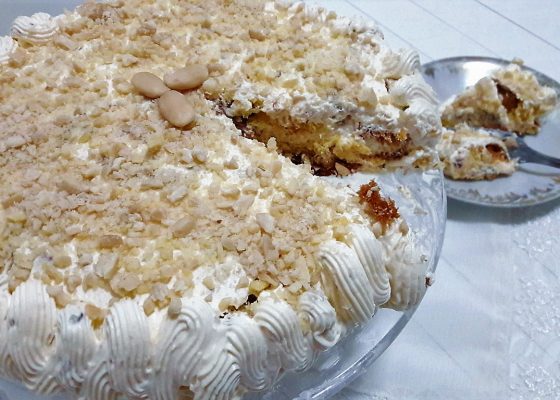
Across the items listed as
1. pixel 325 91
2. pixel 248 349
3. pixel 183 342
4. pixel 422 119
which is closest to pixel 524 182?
pixel 422 119

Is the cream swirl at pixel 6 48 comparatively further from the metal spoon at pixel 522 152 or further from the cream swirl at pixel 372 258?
the metal spoon at pixel 522 152

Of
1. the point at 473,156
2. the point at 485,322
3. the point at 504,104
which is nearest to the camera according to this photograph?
the point at 485,322

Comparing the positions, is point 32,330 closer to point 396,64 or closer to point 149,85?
point 149,85

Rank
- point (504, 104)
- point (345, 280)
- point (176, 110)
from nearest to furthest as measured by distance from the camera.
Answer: point (345, 280)
point (176, 110)
point (504, 104)

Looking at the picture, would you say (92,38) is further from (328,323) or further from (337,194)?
(328,323)

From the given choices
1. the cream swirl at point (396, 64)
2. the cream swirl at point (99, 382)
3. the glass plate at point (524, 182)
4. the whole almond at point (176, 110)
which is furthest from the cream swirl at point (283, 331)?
the glass plate at point (524, 182)

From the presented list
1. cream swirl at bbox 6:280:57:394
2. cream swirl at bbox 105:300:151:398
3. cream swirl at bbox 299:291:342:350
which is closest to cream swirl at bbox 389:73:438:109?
cream swirl at bbox 299:291:342:350

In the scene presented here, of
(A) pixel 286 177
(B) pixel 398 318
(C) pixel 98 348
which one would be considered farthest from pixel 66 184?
(B) pixel 398 318
